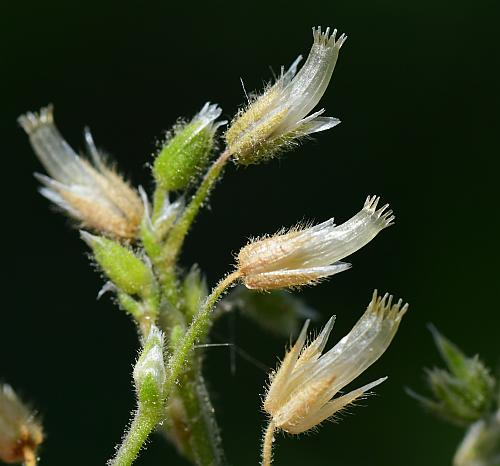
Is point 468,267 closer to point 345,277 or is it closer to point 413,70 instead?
point 345,277

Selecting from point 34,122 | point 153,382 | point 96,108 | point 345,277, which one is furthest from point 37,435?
point 96,108

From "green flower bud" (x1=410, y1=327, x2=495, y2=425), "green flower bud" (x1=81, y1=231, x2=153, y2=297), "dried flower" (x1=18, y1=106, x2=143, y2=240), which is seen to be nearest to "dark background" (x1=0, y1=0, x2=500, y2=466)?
"green flower bud" (x1=410, y1=327, x2=495, y2=425)

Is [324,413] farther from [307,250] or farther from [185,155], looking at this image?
[185,155]

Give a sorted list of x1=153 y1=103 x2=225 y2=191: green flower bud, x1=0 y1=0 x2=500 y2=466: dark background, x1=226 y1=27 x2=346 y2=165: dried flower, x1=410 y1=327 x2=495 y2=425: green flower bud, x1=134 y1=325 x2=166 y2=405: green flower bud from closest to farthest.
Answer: x1=134 y1=325 x2=166 y2=405: green flower bud, x1=226 y1=27 x2=346 y2=165: dried flower, x1=153 y1=103 x2=225 y2=191: green flower bud, x1=410 y1=327 x2=495 y2=425: green flower bud, x1=0 y1=0 x2=500 y2=466: dark background

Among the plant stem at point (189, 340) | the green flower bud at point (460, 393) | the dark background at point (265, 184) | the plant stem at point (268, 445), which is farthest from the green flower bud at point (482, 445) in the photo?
the dark background at point (265, 184)

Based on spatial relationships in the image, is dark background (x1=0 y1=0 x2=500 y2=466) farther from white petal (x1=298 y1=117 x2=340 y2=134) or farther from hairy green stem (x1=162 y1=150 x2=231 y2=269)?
white petal (x1=298 y1=117 x2=340 y2=134)

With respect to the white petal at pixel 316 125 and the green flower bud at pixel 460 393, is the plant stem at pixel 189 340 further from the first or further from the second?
the green flower bud at pixel 460 393
